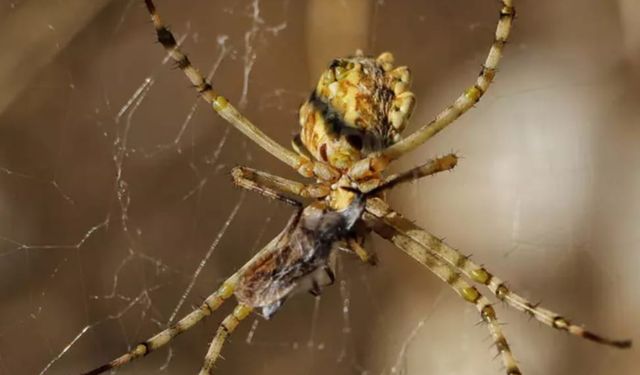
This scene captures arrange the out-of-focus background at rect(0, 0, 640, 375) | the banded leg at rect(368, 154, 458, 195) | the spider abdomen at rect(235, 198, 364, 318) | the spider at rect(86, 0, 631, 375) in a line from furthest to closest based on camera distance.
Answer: the out-of-focus background at rect(0, 0, 640, 375) < the spider at rect(86, 0, 631, 375) < the banded leg at rect(368, 154, 458, 195) < the spider abdomen at rect(235, 198, 364, 318)

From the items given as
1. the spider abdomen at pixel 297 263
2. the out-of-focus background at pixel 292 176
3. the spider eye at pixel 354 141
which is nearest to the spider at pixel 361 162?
the spider eye at pixel 354 141

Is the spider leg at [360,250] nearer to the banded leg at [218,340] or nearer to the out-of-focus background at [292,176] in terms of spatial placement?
the banded leg at [218,340]

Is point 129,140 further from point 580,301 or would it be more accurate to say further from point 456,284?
point 580,301

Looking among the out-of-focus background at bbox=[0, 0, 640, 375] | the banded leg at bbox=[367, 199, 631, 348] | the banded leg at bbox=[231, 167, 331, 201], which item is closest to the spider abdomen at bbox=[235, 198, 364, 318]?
the banded leg at bbox=[231, 167, 331, 201]

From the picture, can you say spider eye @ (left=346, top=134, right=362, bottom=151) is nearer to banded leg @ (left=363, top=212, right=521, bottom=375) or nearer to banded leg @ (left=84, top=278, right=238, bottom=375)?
banded leg @ (left=363, top=212, right=521, bottom=375)

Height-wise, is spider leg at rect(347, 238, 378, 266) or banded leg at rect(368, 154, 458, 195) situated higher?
banded leg at rect(368, 154, 458, 195)

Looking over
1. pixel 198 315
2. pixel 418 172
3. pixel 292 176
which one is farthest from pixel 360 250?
pixel 292 176

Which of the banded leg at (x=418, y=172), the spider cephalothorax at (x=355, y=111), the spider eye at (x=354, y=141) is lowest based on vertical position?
the banded leg at (x=418, y=172)
